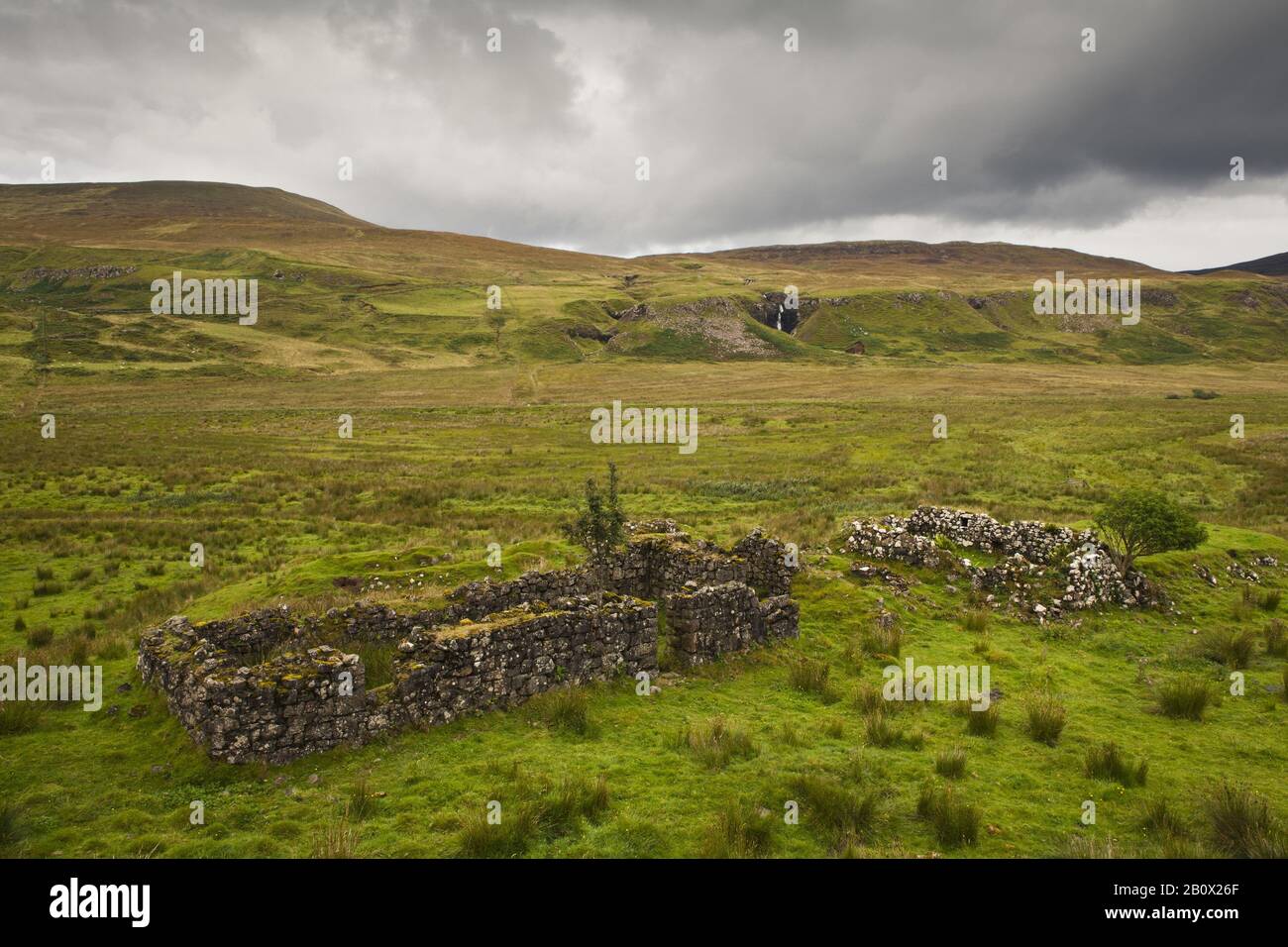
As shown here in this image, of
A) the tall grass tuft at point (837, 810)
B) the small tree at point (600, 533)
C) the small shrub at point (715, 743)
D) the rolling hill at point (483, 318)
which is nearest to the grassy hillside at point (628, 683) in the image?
the tall grass tuft at point (837, 810)

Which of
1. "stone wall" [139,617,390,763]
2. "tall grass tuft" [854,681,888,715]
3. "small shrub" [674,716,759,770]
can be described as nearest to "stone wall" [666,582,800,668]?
"tall grass tuft" [854,681,888,715]

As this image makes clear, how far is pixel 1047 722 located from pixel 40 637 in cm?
1952

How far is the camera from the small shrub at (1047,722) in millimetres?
10305

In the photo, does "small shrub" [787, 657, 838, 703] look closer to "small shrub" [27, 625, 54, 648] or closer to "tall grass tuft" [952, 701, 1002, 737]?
"tall grass tuft" [952, 701, 1002, 737]

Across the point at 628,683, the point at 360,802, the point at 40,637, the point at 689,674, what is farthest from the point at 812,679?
the point at 40,637

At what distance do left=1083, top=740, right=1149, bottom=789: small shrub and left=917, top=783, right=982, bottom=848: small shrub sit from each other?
2.40 meters

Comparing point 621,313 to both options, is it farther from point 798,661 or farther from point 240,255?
point 798,661

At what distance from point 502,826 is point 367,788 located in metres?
2.20

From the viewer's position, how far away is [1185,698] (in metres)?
11.2

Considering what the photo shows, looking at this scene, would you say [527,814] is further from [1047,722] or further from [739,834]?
[1047,722]

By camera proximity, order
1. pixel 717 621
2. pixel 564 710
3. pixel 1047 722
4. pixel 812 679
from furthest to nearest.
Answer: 1. pixel 717 621
2. pixel 812 679
3. pixel 564 710
4. pixel 1047 722

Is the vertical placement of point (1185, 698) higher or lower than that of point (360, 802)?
higher

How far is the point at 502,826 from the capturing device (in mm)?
7566

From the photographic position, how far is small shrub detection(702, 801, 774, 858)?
23.7 feet
